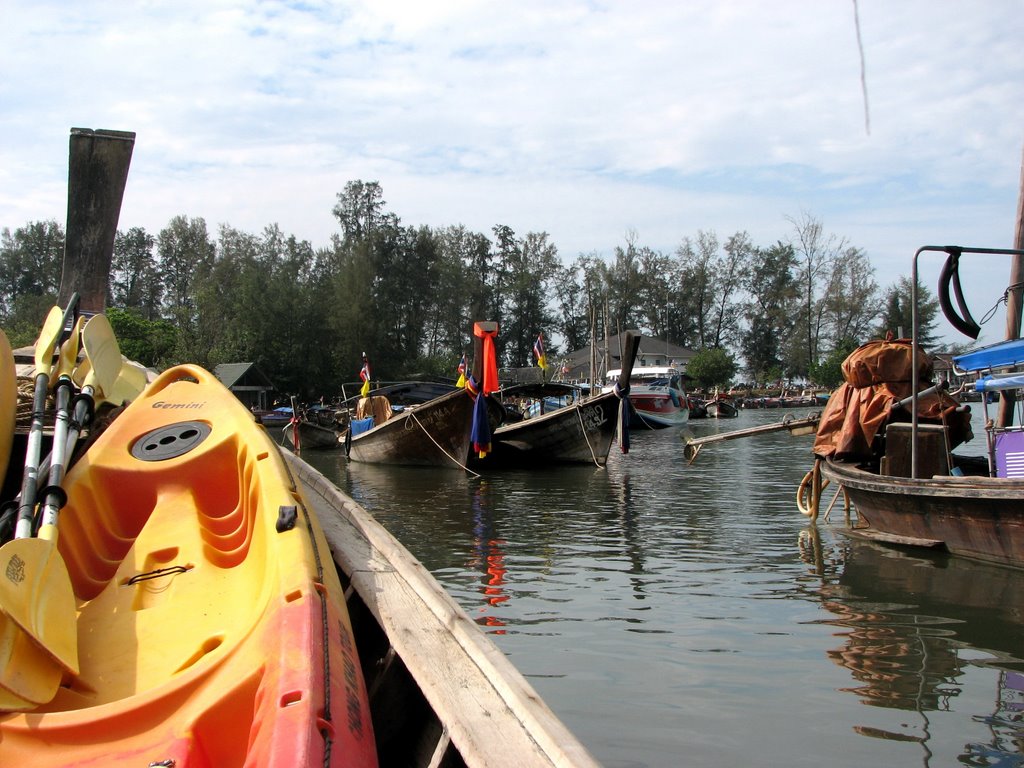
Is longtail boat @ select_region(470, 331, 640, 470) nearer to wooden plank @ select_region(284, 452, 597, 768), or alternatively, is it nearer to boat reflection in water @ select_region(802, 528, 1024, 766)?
boat reflection in water @ select_region(802, 528, 1024, 766)

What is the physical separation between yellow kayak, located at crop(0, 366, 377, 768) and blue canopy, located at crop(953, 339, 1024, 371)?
285 inches

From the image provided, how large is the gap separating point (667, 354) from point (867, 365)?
223 ft

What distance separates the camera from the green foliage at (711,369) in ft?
247

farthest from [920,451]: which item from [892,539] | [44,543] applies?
[44,543]

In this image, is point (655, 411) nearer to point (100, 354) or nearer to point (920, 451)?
point (920, 451)

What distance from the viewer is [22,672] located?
3139mm

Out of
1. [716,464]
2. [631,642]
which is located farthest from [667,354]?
[631,642]

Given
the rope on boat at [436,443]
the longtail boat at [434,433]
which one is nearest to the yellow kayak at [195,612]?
the longtail boat at [434,433]

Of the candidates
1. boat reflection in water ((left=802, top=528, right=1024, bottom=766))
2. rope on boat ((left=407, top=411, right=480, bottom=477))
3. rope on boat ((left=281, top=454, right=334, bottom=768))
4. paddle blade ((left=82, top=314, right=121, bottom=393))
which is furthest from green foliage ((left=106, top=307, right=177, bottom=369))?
rope on boat ((left=281, top=454, right=334, bottom=768))

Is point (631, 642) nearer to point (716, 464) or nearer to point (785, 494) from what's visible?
point (785, 494)

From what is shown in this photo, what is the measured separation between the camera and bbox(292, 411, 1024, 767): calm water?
4.98 metres

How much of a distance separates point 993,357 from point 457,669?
7.65 meters

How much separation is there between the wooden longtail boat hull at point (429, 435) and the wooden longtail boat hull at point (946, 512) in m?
12.5

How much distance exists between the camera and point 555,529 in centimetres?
1255
